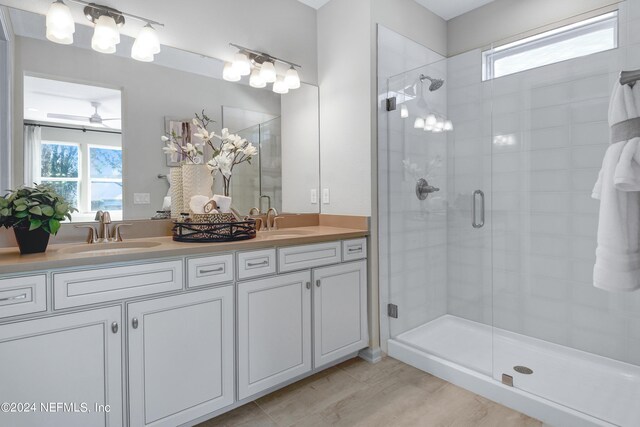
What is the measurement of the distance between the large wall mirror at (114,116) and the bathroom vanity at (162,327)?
35 centimetres

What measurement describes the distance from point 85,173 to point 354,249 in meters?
1.58

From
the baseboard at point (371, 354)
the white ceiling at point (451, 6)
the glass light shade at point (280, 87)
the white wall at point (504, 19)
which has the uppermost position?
the white ceiling at point (451, 6)

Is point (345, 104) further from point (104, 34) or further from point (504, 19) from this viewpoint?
point (104, 34)

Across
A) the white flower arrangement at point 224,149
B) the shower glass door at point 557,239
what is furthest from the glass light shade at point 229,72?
the shower glass door at point 557,239

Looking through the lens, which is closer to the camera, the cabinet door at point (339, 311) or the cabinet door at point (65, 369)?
the cabinet door at point (65, 369)

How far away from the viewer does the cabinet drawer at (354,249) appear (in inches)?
89.4

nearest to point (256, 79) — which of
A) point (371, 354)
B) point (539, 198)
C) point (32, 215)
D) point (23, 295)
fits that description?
point (32, 215)

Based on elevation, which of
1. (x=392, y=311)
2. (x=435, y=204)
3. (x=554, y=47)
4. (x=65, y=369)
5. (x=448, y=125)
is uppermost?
(x=554, y=47)

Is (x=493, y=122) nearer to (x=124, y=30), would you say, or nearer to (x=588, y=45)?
(x=588, y=45)

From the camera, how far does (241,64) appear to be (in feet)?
7.54

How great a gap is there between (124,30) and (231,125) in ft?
2.49

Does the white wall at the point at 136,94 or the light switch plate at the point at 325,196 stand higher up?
the white wall at the point at 136,94

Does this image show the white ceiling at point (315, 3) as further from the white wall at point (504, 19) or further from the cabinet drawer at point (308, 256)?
the cabinet drawer at point (308, 256)

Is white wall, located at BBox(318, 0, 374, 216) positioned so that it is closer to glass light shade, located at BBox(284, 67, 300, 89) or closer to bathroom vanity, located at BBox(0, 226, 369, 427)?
glass light shade, located at BBox(284, 67, 300, 89)
